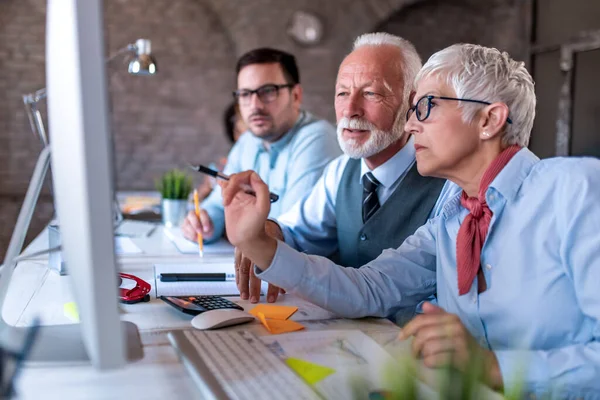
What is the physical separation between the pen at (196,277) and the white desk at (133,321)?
0.22ft

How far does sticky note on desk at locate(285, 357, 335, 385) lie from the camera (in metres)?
0.92

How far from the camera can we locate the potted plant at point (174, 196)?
2.91 meters

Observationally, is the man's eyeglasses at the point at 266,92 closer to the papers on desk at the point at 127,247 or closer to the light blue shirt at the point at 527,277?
the papers on desk at the point at 127,247

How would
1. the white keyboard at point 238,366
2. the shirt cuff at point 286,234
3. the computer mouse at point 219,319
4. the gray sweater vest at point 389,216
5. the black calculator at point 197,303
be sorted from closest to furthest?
the white keyboard at point 238,366 < the computer mouse at point 219,319 < the black calculator at point 197,303 < the gray sweater vest at point 389,216 < the shirt cuff at point 286,234

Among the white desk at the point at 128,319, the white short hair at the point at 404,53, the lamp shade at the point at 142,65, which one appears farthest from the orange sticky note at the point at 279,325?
the lamp shade at the point at 142,65

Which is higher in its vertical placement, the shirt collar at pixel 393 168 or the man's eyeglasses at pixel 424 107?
the man's eyeglasses at pixel 424 107

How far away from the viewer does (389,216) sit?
181 cm

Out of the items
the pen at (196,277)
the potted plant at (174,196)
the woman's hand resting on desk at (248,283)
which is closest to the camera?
the woman's hand resting on desk at (248,283)

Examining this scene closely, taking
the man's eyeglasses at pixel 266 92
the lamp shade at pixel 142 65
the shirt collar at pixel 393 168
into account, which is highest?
the lamp shade at pixel 142 65

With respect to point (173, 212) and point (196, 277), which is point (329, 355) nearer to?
point (196, 277)

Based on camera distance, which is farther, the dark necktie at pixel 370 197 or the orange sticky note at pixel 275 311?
Answer: the dark necktie at pixel 370 197

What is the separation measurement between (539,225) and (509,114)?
0.88 feet

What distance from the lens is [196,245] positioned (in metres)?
2.32

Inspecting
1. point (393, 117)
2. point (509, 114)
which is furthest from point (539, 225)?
point (393, 117)
